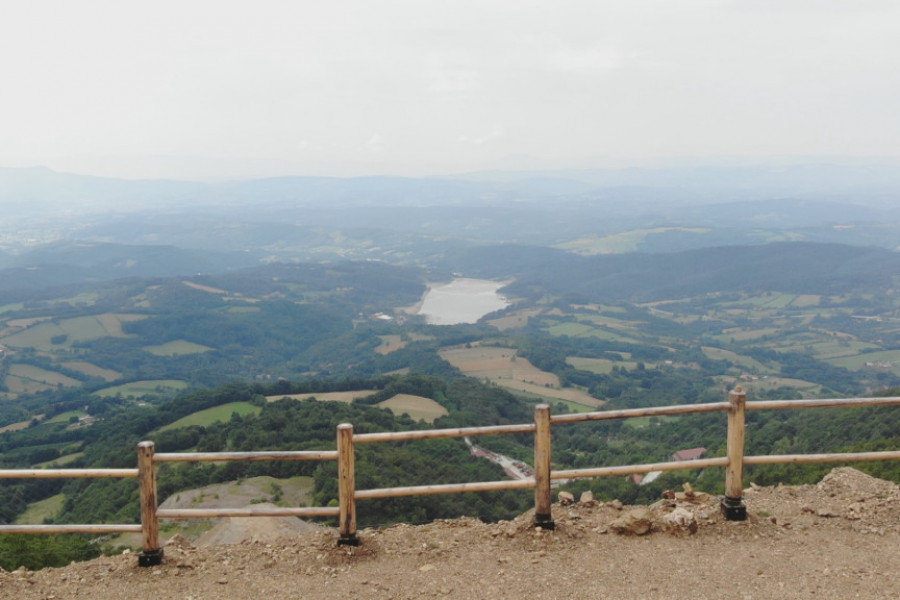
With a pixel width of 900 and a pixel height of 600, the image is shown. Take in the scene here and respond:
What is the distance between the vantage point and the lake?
5497 inches

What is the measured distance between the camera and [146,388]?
88500 millimetres

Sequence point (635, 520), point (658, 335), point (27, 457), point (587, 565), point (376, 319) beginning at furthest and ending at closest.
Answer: point (376, 319) < point (658, 335) < point (27, 457) < point (635, 520) < point (587, 565)

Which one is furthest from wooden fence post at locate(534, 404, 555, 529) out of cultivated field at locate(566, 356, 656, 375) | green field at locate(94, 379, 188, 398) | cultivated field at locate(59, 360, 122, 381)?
cultivated field at locate(59, 360, 122, 381)

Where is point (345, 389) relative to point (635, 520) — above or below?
below

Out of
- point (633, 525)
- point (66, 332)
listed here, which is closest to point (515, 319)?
point (66, 332)

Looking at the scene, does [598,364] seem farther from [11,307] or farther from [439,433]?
[11,307]

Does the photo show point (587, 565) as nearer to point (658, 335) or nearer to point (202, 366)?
point (202, 366)

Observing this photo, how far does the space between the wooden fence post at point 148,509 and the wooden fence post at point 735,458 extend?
20.2ft

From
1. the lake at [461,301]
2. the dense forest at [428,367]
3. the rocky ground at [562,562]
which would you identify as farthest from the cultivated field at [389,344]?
the rocky ground at [562,562]

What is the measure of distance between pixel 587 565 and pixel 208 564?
4.01 meters

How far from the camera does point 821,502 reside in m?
8.14

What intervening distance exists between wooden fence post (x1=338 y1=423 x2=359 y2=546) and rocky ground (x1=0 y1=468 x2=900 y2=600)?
173 millimetres

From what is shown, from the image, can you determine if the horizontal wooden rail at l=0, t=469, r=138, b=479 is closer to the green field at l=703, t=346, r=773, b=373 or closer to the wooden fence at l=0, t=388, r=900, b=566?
the wooden fence at l=0, t=388, r=900, b=566

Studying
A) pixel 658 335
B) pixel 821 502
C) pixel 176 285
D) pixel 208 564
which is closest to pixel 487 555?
pixel 208 564
